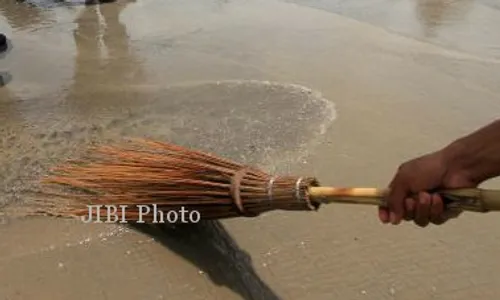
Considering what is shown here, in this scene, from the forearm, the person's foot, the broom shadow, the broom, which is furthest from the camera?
the person's foot

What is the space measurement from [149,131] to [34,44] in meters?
1.97

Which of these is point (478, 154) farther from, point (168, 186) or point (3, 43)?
point (3, 43)

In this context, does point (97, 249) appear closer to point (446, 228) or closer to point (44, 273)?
point (44, 273)

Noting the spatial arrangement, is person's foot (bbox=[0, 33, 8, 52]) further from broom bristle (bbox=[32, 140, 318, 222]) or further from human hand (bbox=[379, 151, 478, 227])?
human hand (bbox=[379, 151, 478, 227])

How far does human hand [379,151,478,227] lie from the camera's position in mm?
1618

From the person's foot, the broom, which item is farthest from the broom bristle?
the person's foot

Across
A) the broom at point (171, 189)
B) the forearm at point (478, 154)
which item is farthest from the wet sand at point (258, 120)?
the forearm at point (478, 154)

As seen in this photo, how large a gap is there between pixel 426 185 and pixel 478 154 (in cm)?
15

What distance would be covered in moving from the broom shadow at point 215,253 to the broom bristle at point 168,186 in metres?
0.13

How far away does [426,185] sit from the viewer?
1623 millimetres

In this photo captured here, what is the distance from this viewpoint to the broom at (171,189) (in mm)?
2043

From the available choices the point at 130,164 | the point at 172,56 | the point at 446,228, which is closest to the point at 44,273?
the point at 130,164

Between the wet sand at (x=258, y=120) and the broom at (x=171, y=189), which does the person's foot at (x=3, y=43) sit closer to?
the wet sand at (x=258, y=120)

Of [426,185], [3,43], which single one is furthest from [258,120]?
[3,43]
